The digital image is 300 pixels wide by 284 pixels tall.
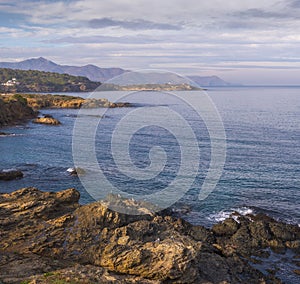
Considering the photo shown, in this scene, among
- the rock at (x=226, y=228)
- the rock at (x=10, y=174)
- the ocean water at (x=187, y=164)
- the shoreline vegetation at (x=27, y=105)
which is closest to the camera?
the rock at (x=226, y=228)

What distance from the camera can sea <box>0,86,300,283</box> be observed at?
41812 mm

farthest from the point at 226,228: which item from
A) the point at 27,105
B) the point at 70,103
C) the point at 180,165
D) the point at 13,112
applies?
the point at 70,103

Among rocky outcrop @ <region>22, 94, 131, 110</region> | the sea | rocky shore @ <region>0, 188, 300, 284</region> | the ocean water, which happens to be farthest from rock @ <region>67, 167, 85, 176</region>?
rocky outcrop @ <region>22, 94, 131, 110</region>

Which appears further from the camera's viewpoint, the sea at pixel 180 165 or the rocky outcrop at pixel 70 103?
the rocky outcrop at pixel 70 103

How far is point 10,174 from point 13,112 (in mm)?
71754

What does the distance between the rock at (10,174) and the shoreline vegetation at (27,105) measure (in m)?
58.6

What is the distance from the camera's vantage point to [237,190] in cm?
4644

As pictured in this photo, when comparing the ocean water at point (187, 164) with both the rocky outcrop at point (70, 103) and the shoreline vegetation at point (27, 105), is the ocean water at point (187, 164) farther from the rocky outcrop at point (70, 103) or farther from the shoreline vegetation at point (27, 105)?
the rocky outcrop at point (70, 103)

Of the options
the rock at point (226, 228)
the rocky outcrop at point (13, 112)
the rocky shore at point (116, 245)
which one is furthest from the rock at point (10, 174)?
the rocky outcrop at point (13, 112)

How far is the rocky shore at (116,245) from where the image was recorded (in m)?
19.4

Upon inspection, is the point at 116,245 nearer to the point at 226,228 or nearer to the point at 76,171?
the point at 226,228

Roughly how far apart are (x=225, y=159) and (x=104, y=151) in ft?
84.4

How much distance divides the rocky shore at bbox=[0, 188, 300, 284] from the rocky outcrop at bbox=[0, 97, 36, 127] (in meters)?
83.3

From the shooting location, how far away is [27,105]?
5138 inches
